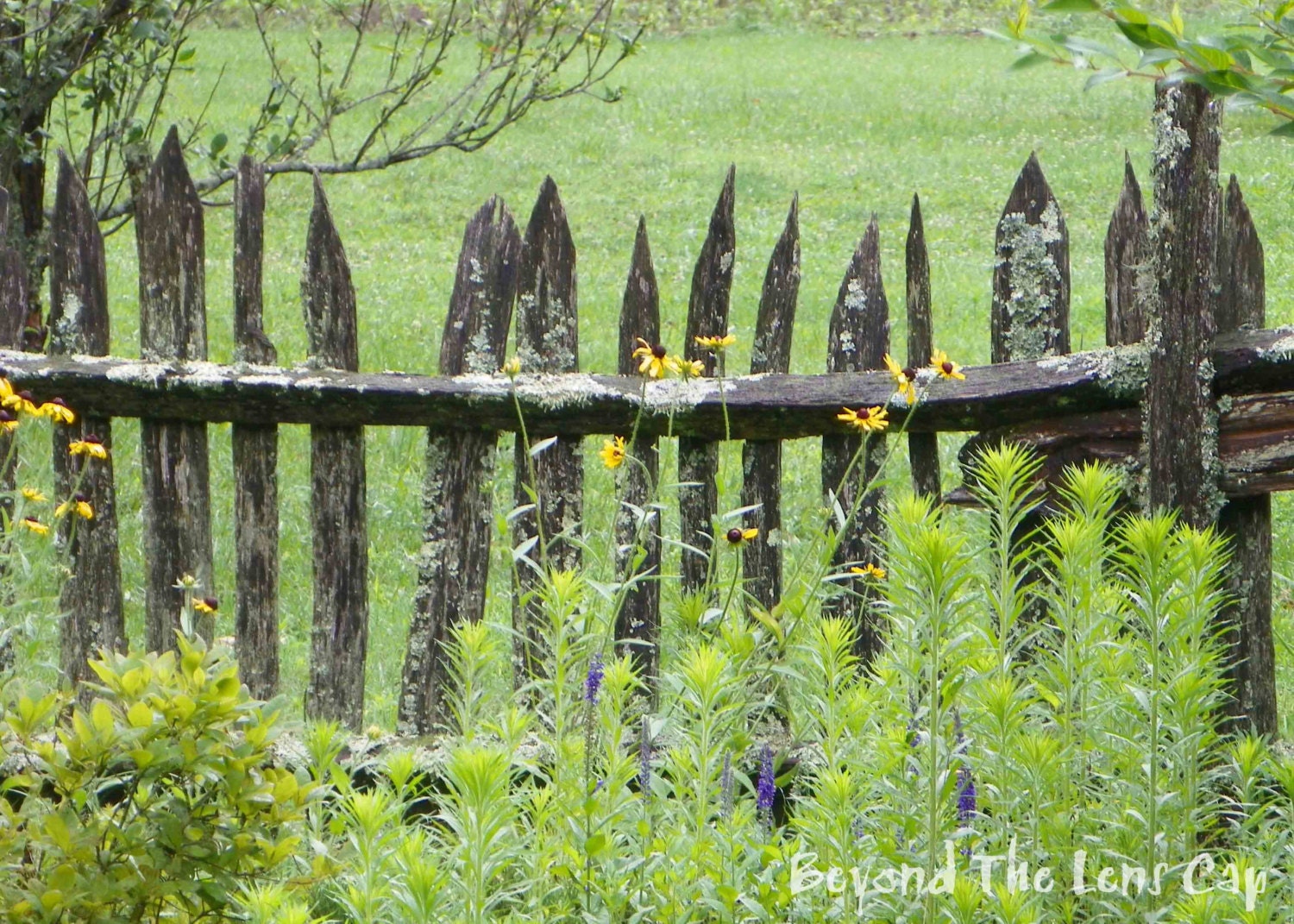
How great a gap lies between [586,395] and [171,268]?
1079 millimetres

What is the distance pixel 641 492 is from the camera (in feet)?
11.9

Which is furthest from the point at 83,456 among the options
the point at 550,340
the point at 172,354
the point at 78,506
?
the point at 550,340

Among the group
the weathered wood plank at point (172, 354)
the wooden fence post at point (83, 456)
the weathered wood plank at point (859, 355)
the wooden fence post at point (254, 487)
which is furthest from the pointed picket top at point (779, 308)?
the wooden fence post at point (83, 456)

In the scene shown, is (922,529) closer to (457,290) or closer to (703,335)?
(703,335)

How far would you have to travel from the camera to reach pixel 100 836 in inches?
82.7

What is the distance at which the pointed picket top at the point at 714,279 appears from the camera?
3.38 m

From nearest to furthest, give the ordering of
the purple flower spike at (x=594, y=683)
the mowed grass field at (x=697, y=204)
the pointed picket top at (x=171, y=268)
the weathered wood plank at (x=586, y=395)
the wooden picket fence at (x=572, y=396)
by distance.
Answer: the purple flower spike at (x=594, y=683) → the wooden picket fence at (x=572, y=396) → the weathered wood plank at (x=586, y=395) → the pointed picket top at (x=171, y=268) → the mowed grass field at (x=697, y=204)

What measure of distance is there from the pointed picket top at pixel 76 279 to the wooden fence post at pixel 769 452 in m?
1.59

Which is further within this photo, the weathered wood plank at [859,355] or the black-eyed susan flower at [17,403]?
the weathered wood plank at [859,355]

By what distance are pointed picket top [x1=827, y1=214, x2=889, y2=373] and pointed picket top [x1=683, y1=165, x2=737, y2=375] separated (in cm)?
26

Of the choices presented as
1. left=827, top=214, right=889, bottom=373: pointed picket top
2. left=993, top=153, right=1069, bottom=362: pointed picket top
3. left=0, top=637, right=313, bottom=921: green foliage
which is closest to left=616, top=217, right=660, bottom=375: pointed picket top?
left=827, top=214, right=889, bottom=373: pointed picket top

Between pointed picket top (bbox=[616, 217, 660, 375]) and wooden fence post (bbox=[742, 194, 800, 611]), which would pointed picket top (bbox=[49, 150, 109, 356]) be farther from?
wooden fence post (bbox=[742, 194, 800, 611])

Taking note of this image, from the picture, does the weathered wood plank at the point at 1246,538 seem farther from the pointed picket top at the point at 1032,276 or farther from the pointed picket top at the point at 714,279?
the pointed picket top at the point at 714,279

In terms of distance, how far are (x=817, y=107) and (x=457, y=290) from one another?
17.4 meters
